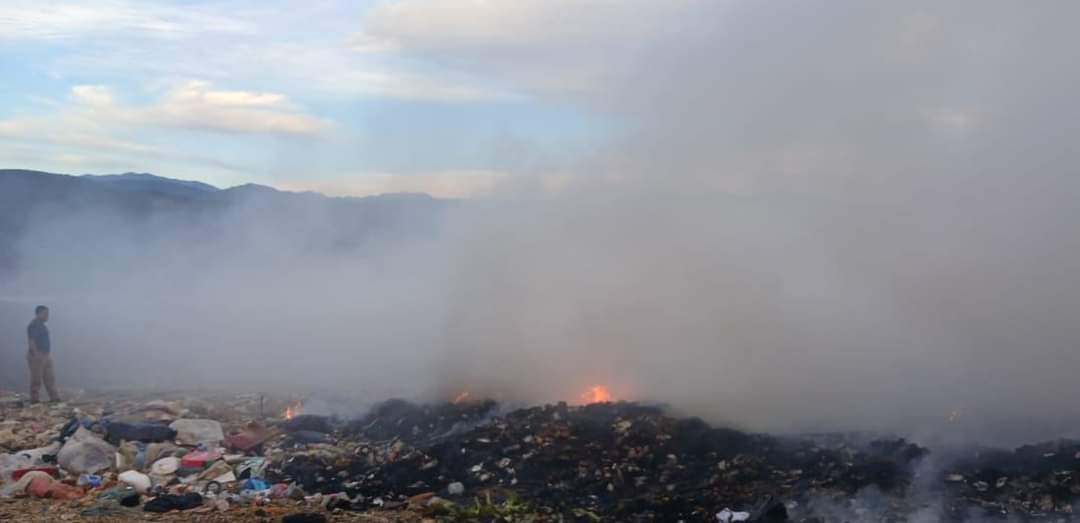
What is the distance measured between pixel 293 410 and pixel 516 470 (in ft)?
15.2

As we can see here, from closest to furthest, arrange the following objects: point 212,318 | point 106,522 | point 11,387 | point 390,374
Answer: point 106,522
point 390,374
point 11,387
point 212,318

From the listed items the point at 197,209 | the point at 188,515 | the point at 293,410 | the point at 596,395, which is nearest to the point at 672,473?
the point at 596,395

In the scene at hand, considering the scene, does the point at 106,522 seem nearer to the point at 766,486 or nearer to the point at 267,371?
Result: the point at 766,486

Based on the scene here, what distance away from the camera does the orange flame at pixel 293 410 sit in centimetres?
1281

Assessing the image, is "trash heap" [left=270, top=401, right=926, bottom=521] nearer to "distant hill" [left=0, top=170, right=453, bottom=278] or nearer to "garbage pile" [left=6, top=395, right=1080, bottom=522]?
"garbage pile" [left=6, top=395, right=1080, bottom=522]

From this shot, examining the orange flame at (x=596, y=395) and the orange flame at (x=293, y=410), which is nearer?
the orange flame at (x=596, y=395)

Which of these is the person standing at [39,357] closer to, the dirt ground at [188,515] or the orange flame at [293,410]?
the orange flame at [293,410]

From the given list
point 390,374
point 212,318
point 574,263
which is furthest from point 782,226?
point 212,318

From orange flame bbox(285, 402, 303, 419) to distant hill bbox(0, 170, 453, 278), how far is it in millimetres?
4529

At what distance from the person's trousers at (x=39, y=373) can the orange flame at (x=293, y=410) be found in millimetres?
3649

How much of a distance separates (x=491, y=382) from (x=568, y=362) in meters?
1.06

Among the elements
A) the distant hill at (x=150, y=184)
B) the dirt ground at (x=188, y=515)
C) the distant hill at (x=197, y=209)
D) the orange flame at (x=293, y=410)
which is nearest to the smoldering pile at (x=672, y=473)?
the dirt ground at (x=188, y=515)

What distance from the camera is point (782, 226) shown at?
11.6 metres

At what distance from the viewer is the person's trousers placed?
549 inches
